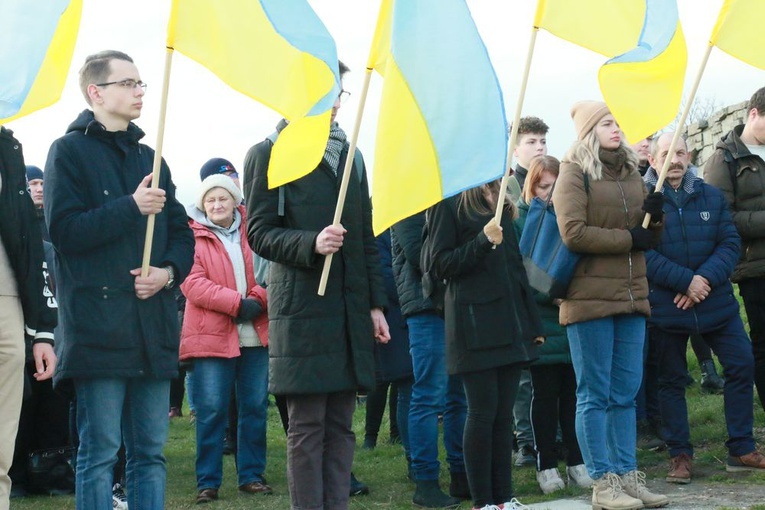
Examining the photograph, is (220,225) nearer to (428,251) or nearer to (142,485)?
(428,251)

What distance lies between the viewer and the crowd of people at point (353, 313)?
516 cm

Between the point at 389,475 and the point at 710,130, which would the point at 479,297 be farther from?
the point at 710,130

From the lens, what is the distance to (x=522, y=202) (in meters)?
8.06

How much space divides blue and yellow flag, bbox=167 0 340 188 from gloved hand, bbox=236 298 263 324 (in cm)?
238

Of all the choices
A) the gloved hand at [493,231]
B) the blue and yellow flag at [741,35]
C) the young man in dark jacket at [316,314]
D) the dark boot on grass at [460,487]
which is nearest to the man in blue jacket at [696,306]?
the blue and yellow flag at [741,35]

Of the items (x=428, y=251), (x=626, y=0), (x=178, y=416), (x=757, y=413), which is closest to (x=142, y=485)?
(x=428, y=251)

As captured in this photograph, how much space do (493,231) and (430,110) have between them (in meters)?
0.73

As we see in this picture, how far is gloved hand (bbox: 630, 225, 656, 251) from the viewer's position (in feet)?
21.1

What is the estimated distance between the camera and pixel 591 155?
662 centimetres

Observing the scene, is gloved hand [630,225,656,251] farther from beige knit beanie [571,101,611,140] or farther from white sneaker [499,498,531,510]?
white sneaker [499,498,531,510]

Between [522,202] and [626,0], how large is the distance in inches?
87.3

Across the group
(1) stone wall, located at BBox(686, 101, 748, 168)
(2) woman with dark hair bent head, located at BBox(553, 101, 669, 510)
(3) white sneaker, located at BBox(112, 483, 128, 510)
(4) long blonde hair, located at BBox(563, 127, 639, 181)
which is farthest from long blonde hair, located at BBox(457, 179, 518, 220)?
(1) stone wall, located at BBox(686, 101, 748, 168)

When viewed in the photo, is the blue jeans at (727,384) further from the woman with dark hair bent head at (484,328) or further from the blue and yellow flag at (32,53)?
the blue and yellow flag at (32,53)

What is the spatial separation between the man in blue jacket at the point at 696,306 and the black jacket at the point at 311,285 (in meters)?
2.43
